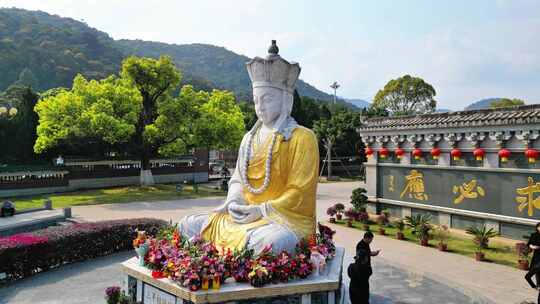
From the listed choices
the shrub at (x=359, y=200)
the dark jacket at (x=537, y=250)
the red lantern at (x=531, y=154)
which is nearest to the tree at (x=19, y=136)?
the shrub at (x=359, y=200)

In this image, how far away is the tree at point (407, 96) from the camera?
158 ft

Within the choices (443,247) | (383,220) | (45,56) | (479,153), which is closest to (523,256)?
(443,247)

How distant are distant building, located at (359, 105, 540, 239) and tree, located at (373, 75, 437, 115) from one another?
31569mm

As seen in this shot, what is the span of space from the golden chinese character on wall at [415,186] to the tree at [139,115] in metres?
13.4

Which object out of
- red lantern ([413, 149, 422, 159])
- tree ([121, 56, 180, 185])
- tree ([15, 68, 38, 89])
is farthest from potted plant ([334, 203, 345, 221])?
tree ([15, 68, 38, 89])

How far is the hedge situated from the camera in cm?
960

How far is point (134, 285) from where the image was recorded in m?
7.12

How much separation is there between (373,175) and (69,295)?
13869 millimetres

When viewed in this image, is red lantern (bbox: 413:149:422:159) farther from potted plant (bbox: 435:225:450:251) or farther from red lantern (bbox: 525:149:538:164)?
red lantern (bbox: 525:149:538:164)

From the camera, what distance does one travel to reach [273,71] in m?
7.61

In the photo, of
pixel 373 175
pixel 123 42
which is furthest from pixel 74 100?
pixel 123 42

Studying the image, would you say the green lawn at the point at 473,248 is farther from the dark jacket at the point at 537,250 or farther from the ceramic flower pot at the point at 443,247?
the dark jacket at the point at 537,250

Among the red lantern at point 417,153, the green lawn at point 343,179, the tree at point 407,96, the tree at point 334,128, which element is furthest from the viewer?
the tree at point 407,96

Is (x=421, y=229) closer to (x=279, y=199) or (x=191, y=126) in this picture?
(x=279, y=199)
